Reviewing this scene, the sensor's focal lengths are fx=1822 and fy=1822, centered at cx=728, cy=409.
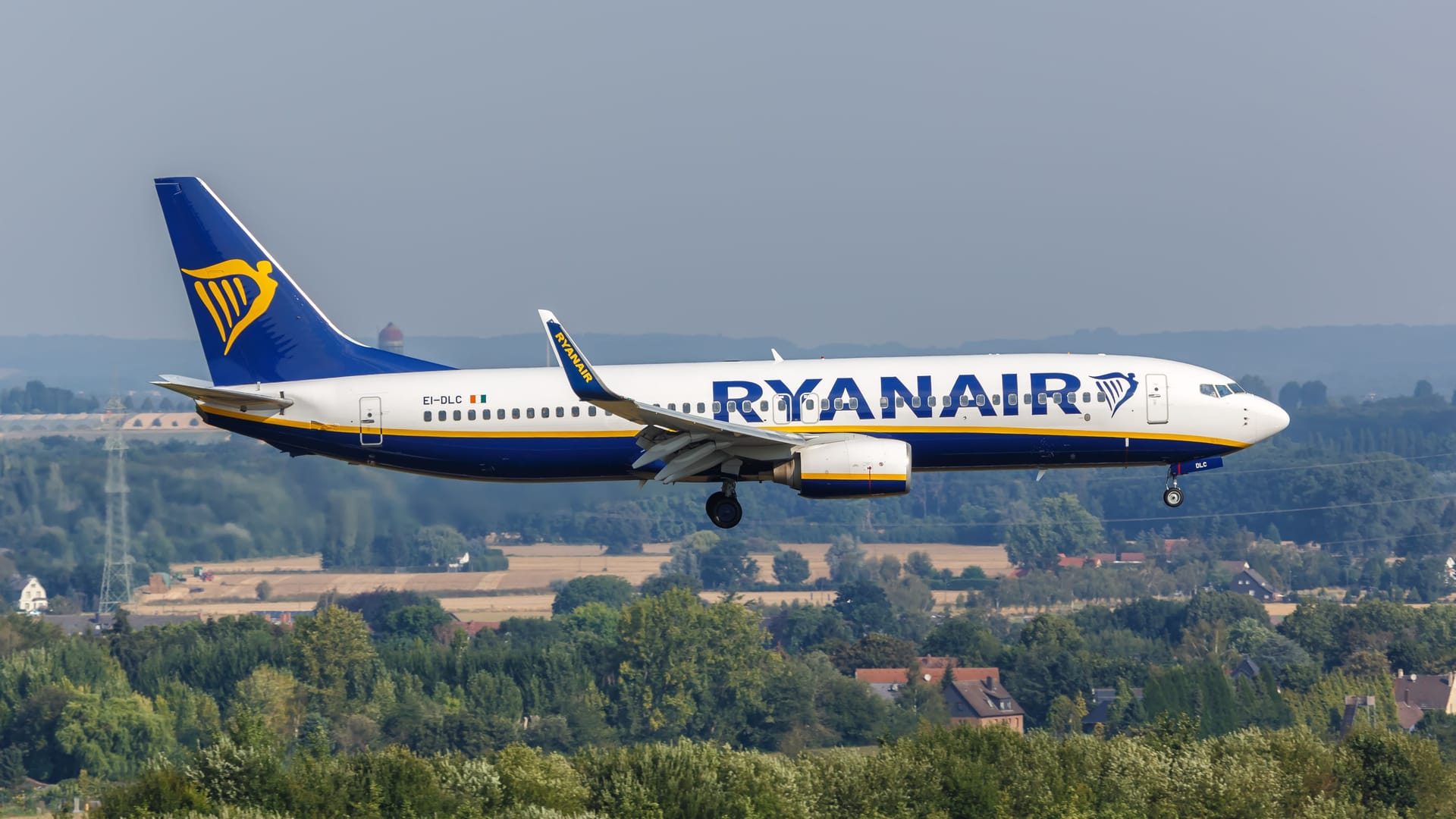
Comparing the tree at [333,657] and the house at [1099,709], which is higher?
the tree at [333,657]

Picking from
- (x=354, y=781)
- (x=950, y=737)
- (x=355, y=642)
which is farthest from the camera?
(x=355, y=642)

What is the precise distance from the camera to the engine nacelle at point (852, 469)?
5362 centimetres

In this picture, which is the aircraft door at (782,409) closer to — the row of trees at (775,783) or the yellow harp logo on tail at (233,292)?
the yellow harp logo on tail at (233,292)

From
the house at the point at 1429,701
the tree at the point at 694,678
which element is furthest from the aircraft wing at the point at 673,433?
the house at the point at 1429,701

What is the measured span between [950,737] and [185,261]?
44790 mm

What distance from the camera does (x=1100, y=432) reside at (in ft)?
184

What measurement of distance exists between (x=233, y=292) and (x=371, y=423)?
7.65 m

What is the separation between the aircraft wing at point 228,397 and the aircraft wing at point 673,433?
10336 mm

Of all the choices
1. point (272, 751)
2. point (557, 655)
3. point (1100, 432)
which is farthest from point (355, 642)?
point (1100, 432)

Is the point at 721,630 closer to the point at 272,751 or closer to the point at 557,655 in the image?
the point at 557,655

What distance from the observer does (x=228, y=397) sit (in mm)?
57312

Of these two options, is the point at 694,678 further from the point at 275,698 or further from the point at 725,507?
the point at 725,507

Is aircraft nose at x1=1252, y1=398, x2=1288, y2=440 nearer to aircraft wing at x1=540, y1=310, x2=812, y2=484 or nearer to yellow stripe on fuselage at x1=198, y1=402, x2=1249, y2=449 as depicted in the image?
yellow stripe on fuselage at x1=198, y1=402, x2=1249, y2=449

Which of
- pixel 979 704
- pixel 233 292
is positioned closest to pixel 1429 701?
pixel 979 704
